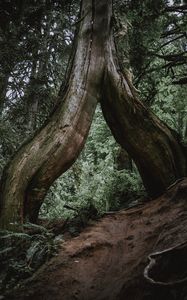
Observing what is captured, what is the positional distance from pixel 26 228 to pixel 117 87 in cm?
309

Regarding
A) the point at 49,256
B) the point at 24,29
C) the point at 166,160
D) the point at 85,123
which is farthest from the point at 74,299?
the point at 24,29

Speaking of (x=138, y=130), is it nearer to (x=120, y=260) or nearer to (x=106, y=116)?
(x=106, y=116)

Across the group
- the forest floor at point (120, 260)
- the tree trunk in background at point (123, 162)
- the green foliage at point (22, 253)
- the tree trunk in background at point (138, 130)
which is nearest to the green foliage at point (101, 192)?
the tree trunk in background at point (123, 162)

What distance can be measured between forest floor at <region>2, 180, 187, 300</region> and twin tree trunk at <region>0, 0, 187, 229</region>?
1.04 metres

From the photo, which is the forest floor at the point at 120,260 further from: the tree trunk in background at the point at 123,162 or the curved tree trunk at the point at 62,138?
the tree trunk in background at the point at 123,162

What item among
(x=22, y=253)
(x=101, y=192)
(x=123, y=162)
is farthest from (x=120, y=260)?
(x=123, y=162)

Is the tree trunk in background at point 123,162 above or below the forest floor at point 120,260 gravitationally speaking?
above

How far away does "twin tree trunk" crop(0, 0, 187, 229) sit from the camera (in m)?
5.96

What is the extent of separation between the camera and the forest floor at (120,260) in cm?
349

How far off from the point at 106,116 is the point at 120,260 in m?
3.24

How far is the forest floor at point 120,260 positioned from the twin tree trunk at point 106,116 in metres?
1.04

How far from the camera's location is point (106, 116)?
7.08 meters

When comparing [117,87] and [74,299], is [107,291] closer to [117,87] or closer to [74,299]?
[74,299]

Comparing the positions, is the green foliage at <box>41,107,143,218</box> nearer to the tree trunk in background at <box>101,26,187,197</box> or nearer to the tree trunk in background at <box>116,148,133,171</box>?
the tree trunk in background at <box>116,148,133,171</box>
